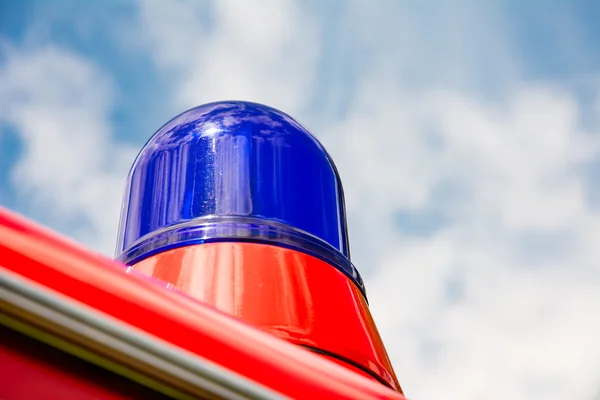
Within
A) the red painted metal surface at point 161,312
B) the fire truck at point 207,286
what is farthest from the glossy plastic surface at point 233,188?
the red painted metal surface at point 161,312

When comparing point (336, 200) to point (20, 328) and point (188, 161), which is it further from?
point (20, 328)

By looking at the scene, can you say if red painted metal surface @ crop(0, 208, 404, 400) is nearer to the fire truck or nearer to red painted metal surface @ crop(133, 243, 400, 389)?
the fire truck

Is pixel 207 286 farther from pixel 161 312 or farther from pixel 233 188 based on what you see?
pixel 161 312

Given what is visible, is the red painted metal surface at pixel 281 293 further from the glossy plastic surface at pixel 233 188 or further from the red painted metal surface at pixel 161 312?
the red painted metal surface at pixel 161 312

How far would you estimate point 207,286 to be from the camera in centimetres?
193

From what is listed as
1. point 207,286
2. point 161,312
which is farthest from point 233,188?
point 161,312

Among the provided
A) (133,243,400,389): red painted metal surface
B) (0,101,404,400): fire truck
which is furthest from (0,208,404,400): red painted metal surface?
(133,243,400,389): red painted metal surface

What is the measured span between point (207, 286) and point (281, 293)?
0.75ft

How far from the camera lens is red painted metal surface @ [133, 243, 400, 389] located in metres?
1.85

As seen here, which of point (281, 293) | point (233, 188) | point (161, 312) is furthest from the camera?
point (233, 188)

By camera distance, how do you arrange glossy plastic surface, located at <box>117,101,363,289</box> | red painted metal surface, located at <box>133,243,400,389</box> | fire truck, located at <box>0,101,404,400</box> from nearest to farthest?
fire truck, located at <box>0,101,404,400</box>, red painted metal surface, located at <box>133,243,400,389</box>, glossy plastic surface, located at <box>117,101,363,289</box>

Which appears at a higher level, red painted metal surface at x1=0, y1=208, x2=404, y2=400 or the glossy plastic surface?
the glossy plastic surface

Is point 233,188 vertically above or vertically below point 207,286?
above

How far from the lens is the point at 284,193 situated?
2.32 metres
